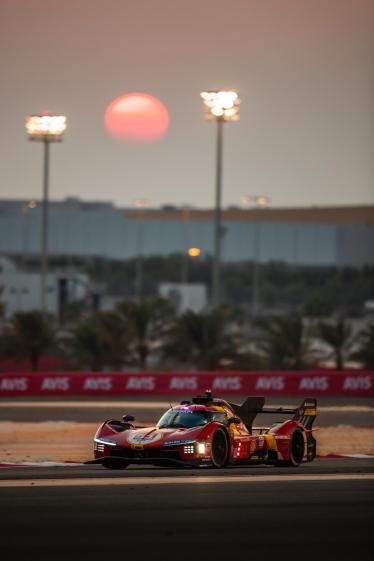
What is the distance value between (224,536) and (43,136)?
47.4 metres

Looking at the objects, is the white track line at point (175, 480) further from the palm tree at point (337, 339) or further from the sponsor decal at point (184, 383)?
the palm tree at point (337, 339)

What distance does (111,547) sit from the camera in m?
12.1

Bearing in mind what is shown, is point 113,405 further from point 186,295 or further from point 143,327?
point 186,295

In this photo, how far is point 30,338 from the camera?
53.5 meters

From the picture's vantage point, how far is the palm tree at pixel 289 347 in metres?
53.8

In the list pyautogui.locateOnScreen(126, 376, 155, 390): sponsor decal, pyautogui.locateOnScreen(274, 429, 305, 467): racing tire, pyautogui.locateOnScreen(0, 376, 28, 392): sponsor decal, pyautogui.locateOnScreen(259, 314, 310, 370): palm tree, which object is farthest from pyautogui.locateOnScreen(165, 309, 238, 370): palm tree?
pyautogui.locateOnScreen(274, 429, 305, 467): racing tire

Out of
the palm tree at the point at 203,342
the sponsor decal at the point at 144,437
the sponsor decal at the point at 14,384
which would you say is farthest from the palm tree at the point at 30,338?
the sponsor decal at the point at 144,437

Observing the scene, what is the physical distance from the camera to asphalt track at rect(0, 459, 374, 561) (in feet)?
39.4

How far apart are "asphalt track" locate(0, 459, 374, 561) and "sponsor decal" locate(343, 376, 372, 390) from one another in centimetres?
2288

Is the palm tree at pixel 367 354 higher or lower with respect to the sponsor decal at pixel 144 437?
higher

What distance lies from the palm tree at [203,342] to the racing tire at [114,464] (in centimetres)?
3267

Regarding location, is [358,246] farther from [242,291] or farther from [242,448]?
[242,448]

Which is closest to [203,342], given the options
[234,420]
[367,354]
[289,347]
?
[289,347]

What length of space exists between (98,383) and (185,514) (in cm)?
2808
